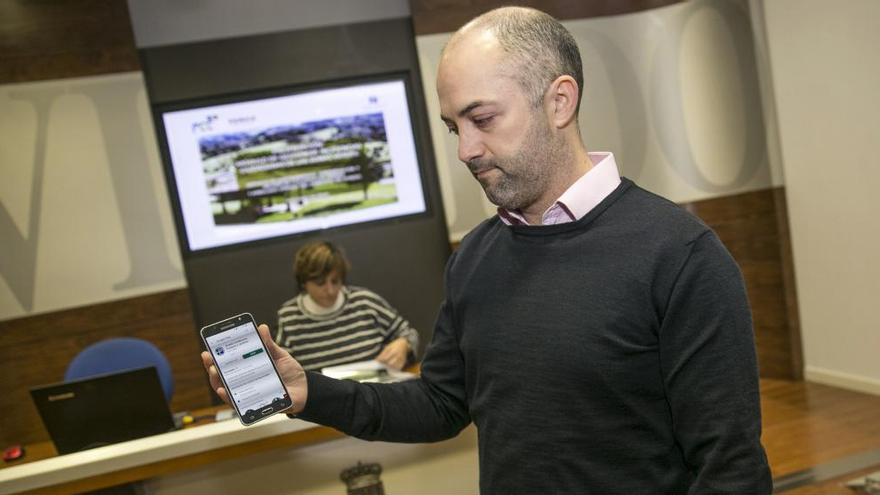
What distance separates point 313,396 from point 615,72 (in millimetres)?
4369

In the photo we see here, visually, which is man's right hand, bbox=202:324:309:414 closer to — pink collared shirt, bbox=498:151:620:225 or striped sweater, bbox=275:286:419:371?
pink collared shirt, bbox=498:151:620:225

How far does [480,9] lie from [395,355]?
8.69ft

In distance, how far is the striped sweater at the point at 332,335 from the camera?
11.6 feet

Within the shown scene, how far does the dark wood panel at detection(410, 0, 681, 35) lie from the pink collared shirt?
3.90m

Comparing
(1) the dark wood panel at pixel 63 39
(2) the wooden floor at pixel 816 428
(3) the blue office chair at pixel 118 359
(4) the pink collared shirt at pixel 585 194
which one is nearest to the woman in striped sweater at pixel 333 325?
(3) the blue office chair at pixel 118 359

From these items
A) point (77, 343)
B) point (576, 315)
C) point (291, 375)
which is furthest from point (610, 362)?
point (77, 343)

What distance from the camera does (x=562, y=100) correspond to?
120 cm

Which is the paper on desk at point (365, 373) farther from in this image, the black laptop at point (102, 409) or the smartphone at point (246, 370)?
the smartphone at point (246, 370)

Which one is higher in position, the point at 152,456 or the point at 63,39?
the point at 63,39

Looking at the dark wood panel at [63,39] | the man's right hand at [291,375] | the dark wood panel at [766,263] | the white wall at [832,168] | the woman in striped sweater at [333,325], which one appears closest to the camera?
the man's right hand at [291,375]

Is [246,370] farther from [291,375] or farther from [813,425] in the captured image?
[813,425]

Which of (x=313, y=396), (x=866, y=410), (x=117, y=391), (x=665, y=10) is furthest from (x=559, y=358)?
(x=665, y=10)

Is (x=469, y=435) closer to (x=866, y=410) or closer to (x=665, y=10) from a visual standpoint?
(x=866, y=410)

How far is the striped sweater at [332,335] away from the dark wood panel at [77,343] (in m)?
1.34
